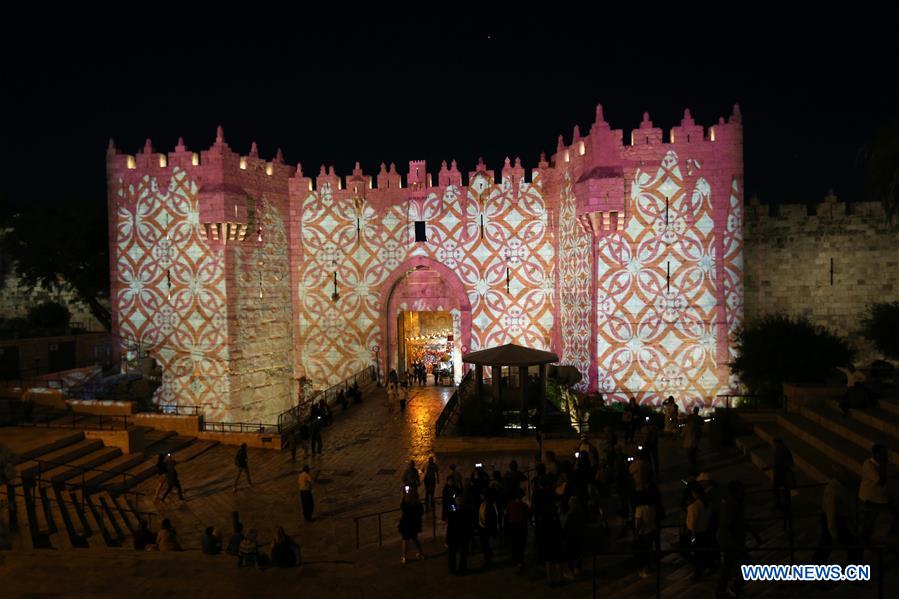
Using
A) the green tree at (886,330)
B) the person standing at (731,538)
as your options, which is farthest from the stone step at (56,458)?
the green tree at (886,330)

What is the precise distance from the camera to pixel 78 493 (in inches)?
536

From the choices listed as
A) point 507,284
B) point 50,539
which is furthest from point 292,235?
point 50,539

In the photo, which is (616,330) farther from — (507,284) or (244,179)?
(244,179)

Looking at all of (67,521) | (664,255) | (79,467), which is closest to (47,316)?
(79,467)

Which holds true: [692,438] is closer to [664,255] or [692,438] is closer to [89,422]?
[664,255]

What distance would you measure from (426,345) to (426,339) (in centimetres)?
27

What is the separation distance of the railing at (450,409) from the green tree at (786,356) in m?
8.06

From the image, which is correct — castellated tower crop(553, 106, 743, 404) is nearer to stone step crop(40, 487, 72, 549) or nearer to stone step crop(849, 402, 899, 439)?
stone step crop(849, 402, 899, 439)

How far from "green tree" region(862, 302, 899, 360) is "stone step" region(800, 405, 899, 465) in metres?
6.06

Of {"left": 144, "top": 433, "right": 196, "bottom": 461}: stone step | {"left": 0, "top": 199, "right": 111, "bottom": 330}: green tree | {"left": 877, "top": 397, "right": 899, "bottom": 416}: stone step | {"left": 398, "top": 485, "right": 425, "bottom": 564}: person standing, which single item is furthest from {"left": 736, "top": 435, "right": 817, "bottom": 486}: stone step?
{"left": 0, "top": 199, "right": 111, "bottom": 330}: green tree

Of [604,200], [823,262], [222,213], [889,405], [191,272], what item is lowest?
[889,405]

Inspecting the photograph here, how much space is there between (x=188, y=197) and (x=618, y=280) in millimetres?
14783

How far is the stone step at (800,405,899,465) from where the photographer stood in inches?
446

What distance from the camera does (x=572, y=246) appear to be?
22.0 metres
